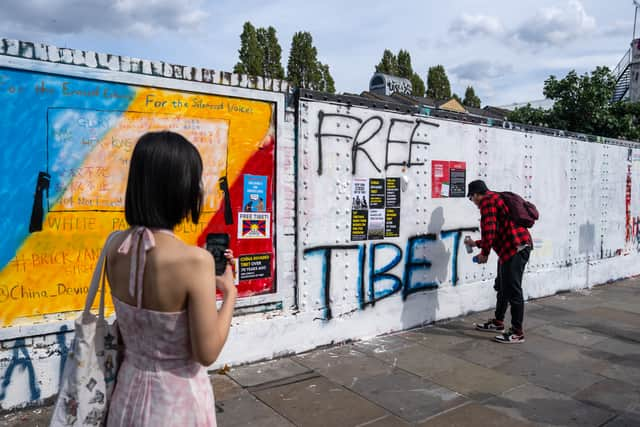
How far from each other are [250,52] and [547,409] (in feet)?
118

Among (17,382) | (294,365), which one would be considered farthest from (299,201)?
(17,382)

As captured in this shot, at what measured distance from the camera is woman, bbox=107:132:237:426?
166 cm

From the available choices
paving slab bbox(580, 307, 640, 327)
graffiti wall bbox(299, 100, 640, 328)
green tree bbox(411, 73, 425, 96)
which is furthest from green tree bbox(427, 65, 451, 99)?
paving slab bbox(580, 307, 640, 327)

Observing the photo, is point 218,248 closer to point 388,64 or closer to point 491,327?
point 491,327

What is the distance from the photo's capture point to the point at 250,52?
3694 cm

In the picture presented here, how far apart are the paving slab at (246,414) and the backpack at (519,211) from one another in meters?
3.58

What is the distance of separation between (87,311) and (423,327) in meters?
4.98

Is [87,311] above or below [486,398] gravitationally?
above

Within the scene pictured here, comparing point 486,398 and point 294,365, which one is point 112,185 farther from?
point 486,398

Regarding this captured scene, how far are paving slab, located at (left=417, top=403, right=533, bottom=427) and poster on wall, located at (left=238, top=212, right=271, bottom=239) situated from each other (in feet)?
7.07

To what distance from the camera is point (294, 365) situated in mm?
4812

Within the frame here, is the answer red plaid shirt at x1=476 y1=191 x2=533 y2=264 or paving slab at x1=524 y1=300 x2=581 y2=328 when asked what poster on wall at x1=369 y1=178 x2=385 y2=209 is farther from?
paving slab at x1=524 y1=300 x2=581 y2=328

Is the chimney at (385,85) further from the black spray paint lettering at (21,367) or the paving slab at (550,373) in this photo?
the black spray paint lettering at (21,367)

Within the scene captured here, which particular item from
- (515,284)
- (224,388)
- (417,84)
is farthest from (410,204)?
(417,84)
